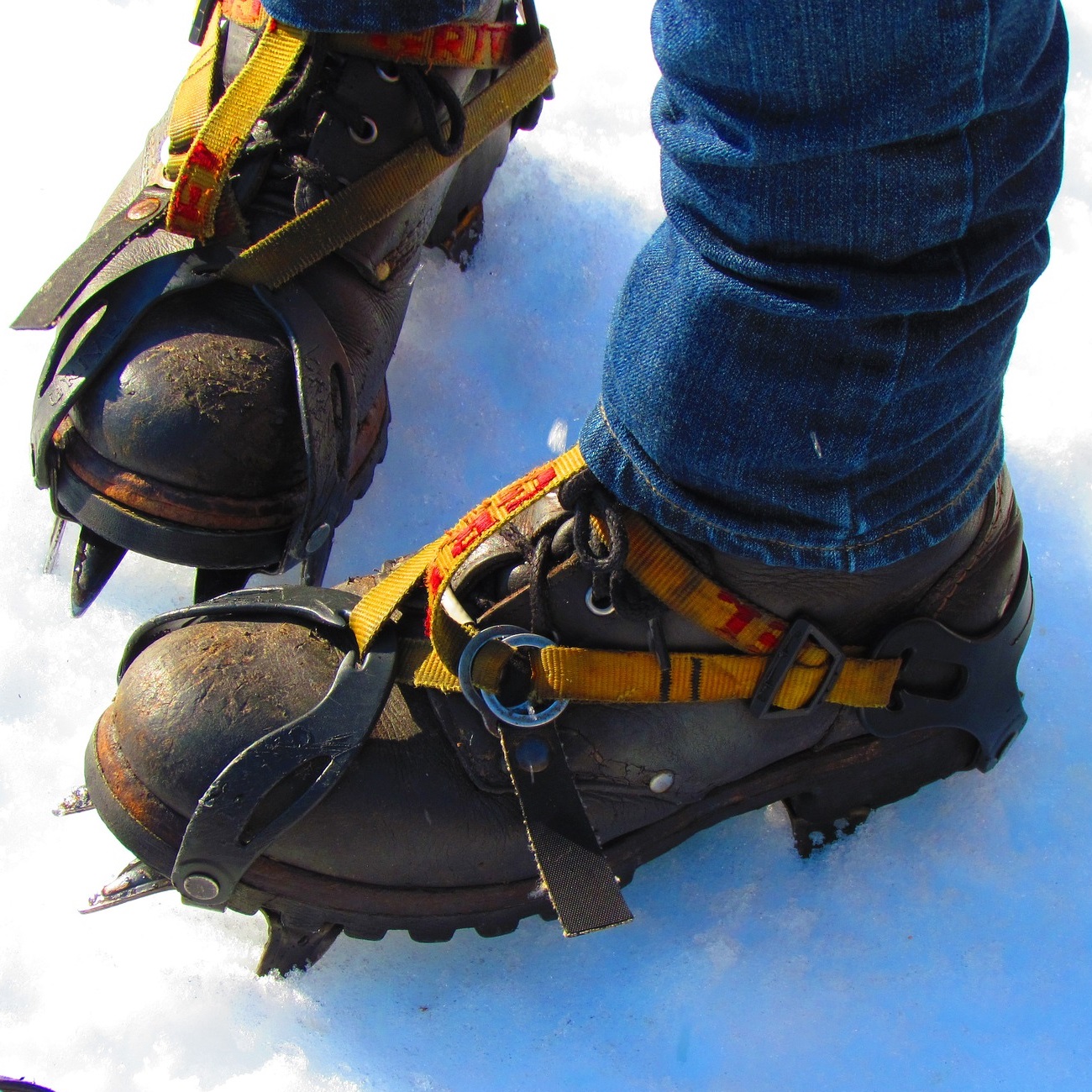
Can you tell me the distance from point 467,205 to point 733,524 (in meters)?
1.04

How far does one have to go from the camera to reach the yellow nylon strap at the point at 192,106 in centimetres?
154

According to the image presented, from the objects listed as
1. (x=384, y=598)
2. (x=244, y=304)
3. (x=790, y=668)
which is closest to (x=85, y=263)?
(x=244, y=304)

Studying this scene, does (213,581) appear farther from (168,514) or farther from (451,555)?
(451,555)

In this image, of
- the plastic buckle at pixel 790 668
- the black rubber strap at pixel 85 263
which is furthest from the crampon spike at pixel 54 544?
the plastic buckle at pixel 790 668

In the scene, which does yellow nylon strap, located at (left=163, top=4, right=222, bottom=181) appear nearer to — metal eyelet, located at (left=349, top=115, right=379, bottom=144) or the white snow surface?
metal eyelet, located at (left=349, top=115, right=379, bottom=144)

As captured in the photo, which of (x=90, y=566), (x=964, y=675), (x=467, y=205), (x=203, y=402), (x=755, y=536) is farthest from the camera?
(x=467, y=205)

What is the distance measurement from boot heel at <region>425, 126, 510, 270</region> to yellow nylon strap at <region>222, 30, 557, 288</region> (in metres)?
0.17

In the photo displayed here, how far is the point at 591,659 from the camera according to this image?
46.2 inches

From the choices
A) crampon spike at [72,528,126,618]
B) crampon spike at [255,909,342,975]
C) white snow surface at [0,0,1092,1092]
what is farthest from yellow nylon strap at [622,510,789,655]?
crampon spike at [72,528,126,618]

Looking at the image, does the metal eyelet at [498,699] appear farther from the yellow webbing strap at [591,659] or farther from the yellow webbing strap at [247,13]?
the yellow webbing strap at [247,13]

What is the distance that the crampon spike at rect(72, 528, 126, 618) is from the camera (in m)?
1.52

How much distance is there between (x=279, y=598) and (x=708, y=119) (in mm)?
667

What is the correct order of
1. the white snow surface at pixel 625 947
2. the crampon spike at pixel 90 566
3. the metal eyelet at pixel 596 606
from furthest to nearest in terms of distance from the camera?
the crampon spike at pixel 90 566 → the white snow surface at pixel 625 947 → the metal eyelet at pixel 596 606

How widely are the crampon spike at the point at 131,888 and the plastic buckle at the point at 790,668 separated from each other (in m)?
0.64
